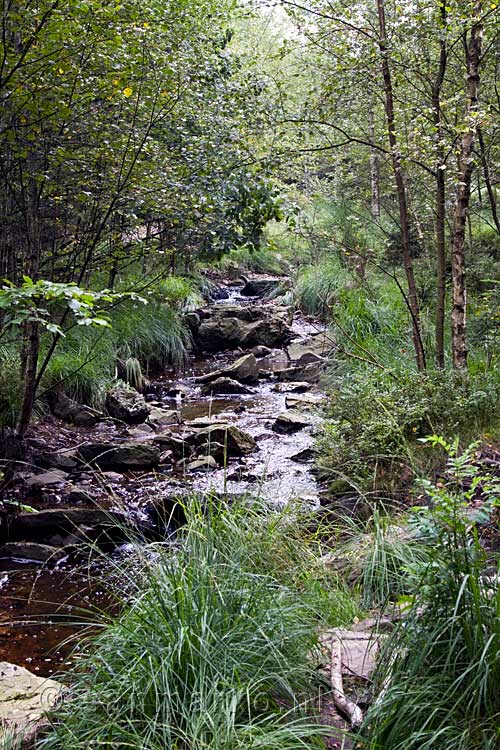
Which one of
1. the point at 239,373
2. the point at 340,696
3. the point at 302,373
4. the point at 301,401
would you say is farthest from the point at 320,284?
the point at 340,696

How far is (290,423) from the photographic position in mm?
9367

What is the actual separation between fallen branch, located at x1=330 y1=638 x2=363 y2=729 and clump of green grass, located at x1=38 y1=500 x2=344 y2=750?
0.09 metres

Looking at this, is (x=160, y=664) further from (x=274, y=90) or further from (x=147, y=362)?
(x=147, y=362)

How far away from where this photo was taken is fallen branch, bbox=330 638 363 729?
2.43m

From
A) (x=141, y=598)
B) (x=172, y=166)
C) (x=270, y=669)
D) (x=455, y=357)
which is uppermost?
(x=172, y=166)

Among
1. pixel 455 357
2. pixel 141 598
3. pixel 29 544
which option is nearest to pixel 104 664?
pixel 141 598

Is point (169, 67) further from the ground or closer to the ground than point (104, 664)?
further from the ground

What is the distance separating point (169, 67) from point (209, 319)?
853 cm

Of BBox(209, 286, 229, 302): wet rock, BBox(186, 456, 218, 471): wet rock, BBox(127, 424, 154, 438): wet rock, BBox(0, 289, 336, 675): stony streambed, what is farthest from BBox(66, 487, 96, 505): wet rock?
BBox(209, 286, 229, 302): wet rock

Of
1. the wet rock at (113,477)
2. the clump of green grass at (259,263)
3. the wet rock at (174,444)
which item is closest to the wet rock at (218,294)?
the clump of green grass at (259,263)

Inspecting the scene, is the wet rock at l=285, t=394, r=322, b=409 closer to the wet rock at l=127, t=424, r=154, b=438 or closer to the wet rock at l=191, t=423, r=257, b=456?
the wet rock at l=191, t=423, r=257, b=456

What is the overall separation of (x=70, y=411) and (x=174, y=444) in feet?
5.49

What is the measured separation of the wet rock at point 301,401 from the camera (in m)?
10.2

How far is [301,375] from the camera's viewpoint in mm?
12422
